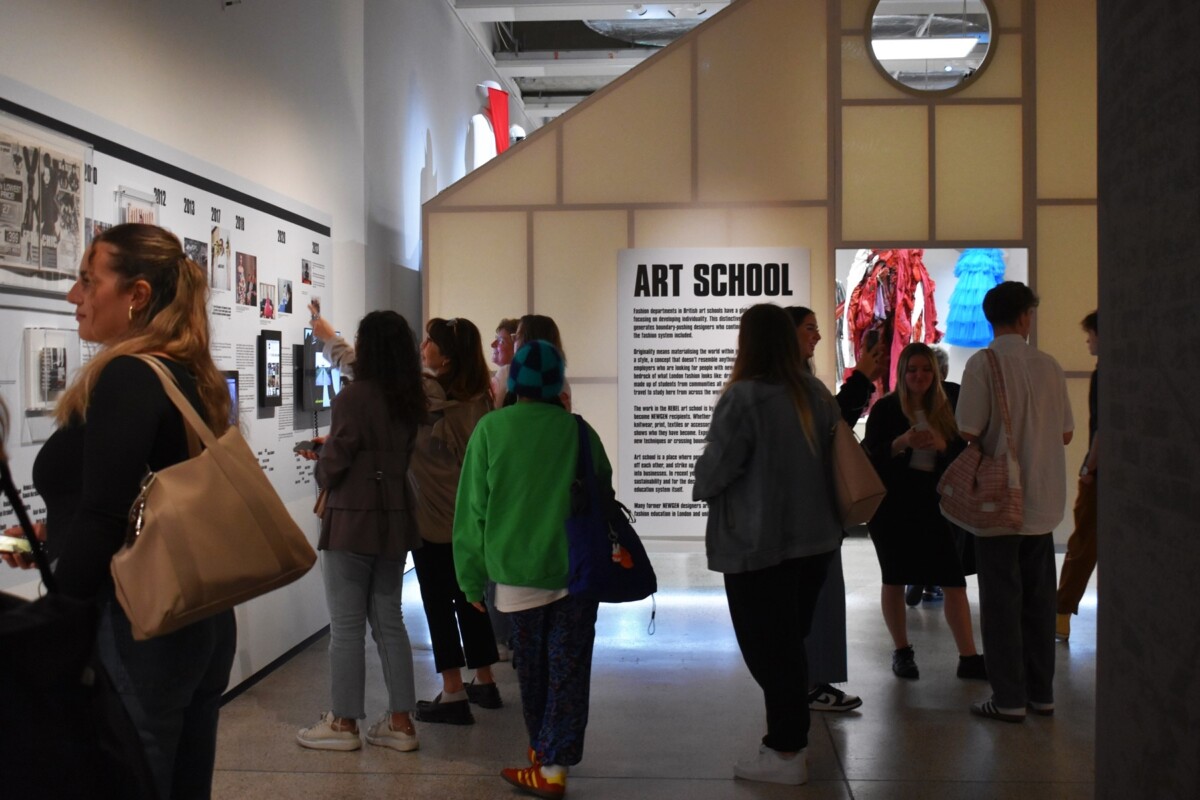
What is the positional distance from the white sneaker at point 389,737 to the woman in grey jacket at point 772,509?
4.17 feet

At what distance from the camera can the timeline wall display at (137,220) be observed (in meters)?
3.19

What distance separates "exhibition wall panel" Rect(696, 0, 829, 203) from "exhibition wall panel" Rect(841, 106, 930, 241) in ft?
0.59

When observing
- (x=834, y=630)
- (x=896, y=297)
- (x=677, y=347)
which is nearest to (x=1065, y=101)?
(x=896, y=297)

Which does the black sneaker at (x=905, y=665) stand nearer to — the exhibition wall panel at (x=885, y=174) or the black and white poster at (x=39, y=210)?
the exhibition wall panel at (x=885, y=174)

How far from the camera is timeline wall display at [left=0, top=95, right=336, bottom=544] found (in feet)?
10.5

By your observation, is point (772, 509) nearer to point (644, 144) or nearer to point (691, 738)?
point (691, 738)

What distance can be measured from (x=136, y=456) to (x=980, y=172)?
6331 millimetres

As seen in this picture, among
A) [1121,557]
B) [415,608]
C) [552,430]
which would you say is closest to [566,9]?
[415,608]

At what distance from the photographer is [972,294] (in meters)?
8.21

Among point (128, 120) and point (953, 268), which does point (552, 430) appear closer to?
point (128, 120)

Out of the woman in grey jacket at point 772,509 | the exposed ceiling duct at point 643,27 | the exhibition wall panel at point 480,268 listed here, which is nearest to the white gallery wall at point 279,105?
the exhibition wall panel at point 480,268

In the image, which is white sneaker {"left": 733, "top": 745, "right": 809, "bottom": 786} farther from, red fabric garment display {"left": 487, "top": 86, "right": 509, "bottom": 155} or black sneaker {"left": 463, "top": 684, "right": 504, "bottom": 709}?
red fabric garment display {"left": 487, "top": 86, "right": 509, "bottom": 155}

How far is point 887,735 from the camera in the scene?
416 centimetres

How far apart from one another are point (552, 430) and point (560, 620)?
1.87 ft
